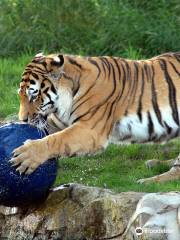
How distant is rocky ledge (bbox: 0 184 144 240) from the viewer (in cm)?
674

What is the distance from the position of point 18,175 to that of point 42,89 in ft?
2.60

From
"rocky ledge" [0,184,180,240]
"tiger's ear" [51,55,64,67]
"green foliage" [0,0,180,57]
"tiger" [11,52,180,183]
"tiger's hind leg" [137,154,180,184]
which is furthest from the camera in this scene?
"green foliage" [0,0,180,57]

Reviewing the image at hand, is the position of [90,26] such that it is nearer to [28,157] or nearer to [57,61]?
[57,61]

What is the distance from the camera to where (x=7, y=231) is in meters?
7.17

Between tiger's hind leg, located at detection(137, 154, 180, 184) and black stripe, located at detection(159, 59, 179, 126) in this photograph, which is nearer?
black stripe, located at detection(159, 59, 179, 126)

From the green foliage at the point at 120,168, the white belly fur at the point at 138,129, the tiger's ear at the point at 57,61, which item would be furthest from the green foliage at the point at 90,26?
the tiger's ear at the point at 57,61

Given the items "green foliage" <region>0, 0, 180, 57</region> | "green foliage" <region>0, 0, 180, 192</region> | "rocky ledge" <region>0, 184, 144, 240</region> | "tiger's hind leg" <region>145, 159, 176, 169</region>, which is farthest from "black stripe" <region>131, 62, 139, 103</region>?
"green foliage" <region>0, 0, 180, 57</region>

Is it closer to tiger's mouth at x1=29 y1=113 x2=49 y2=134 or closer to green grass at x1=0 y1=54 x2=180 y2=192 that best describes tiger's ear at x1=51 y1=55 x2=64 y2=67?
tiger's mouth at x1=29 y1=113 x2=49 y2=134

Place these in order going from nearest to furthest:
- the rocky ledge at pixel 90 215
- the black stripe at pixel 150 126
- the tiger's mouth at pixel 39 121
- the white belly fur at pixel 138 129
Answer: the rocky ledge at pixel 90 215 → the tiger's mouth at pixel 39 121 → the white belly fur at pixel 138 129 → the black stripe at pixel 150 126

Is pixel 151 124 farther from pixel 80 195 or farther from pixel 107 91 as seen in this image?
pixel 80 195

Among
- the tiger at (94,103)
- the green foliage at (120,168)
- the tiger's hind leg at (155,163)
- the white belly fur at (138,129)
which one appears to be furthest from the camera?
the tiger's hind leg at (155,163)

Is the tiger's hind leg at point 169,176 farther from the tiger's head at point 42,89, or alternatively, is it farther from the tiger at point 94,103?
the tiger's head at point 42,89

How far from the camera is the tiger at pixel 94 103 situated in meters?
6.91

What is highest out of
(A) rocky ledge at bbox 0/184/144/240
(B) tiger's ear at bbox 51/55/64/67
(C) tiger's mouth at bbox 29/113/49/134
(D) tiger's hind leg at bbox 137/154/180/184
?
(B) tiger's ear at bbox 51/55/64/67
